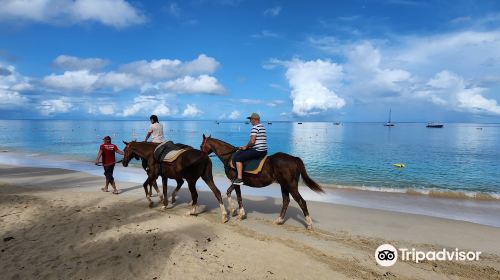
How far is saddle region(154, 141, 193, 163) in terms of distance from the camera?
9.01 m

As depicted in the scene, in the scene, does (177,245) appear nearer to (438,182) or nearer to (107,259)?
(107,259)

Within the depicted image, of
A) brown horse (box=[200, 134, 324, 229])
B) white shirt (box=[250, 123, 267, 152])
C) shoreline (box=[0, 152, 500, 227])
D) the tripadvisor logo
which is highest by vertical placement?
white shirt (box=[250, 123, 267, 152])

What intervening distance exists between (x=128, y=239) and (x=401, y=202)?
439 inches

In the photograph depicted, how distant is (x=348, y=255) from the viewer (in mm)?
6297

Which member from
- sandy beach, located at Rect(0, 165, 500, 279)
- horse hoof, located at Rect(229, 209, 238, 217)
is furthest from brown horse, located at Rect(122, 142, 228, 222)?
sandy beach, located at Rect(0, 165, 500, 279)

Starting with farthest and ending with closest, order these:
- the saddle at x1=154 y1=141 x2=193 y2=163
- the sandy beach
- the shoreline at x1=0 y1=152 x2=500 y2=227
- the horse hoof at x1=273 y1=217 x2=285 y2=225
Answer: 1. the shoreline at x1=0 y1=152 x2=500 y2=227
2. the saddle at x1=154 y1=141 x2=193 y2=163
3. the horse hoof at x1=273 y1=217 x2=285 y2=225
4. the sandy beach

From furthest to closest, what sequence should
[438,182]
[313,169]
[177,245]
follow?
[313,169] < [438,182] < [177,245]

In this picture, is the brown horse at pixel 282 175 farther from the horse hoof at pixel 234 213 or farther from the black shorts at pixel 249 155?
the black shorts at pixel 249 155

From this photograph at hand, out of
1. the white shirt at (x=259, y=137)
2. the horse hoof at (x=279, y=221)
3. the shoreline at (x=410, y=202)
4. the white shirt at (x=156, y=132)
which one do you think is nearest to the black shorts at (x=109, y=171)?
the white shirt at (x=156, y=132)

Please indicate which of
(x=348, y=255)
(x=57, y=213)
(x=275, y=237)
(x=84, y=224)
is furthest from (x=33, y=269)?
(x=348, y=255)

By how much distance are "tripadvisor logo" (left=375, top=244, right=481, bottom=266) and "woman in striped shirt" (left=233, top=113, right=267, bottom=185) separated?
3906 millimetres

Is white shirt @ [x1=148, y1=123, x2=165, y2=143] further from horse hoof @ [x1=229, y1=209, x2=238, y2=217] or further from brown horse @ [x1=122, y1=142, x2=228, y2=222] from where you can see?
horse hoof @ [x1=229, y1=209, x2=238, y2=217]

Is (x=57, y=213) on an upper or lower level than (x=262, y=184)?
lower

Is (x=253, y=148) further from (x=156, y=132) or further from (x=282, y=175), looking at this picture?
(x=156, y=132)
